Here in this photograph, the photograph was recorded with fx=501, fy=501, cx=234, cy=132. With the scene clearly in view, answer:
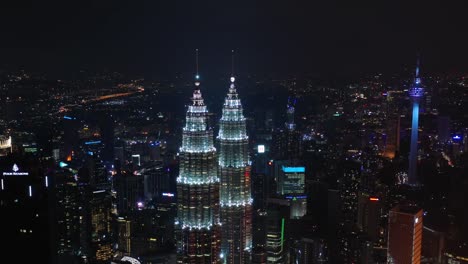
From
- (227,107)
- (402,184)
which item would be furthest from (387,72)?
(227,107)

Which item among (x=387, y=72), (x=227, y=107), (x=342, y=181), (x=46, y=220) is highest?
(x=387, y=72)

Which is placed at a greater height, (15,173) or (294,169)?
(15,173)

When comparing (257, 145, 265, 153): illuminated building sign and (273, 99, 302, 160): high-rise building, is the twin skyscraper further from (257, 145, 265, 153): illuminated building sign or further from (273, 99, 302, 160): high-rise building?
(273, 99, 302, 160): high-rise building

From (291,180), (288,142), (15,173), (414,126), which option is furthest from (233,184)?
(15,173)

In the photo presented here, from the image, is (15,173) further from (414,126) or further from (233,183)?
(414,126)

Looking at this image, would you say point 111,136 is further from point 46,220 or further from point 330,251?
point 46,220

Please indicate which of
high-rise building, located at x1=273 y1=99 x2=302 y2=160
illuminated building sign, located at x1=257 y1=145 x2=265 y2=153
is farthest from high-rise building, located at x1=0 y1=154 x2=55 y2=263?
illuminated building sign, located at x1=257 y1=145 x2=265 y2=153
